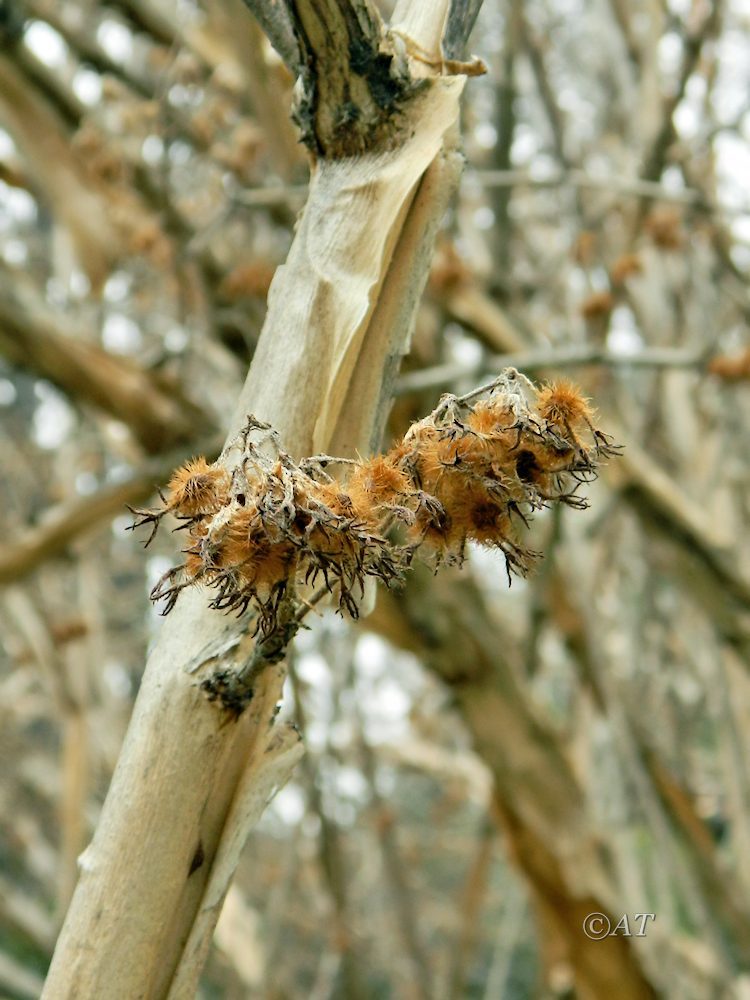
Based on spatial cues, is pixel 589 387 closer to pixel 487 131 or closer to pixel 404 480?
pixel 487 131

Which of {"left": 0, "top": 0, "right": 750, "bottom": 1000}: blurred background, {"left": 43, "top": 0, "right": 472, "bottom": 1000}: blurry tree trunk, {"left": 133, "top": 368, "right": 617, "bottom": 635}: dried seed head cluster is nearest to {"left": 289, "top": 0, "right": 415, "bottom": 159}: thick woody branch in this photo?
{"left": 43, "top": 0, "right": 472, "bottom": 1000}: blurry tree trunk

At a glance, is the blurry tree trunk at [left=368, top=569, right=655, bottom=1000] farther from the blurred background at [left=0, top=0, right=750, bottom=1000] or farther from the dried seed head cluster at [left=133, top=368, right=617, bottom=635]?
the dried seed head cluster at [left=133, top=368, right=617, bottom=635]

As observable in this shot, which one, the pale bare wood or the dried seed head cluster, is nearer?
the dried seed head cluster

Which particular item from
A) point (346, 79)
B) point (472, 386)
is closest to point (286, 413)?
point (346, 79)

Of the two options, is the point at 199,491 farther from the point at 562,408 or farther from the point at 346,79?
the point at 346,79

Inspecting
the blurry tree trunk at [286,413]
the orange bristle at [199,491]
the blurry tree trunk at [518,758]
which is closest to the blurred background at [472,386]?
the blurry tree trunk at [518,758]

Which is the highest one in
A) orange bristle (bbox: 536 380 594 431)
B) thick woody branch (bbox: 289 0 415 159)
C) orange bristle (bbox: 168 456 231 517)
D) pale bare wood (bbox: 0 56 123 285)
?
pale bare wood (bbox: 0 56 123 285)
